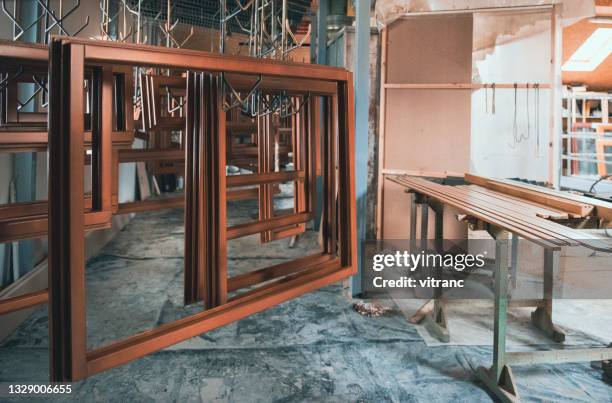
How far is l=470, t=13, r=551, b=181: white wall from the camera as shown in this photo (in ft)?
12.6

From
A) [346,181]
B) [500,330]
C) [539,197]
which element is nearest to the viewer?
[346,181]

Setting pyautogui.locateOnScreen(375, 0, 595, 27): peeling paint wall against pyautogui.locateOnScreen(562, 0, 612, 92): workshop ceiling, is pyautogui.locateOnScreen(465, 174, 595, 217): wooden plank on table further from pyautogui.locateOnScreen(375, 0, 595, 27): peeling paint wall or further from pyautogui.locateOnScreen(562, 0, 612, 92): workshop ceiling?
pyautogui.locateOnScreen(562, 0, 612, 92): workshop ceiling

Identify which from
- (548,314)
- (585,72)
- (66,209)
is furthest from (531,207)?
(585,72)

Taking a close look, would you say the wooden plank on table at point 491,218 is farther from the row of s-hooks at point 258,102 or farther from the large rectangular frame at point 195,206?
the row of s-hooks at point 258,102

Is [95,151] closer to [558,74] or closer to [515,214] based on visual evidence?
[515,214]

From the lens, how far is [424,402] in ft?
6.46

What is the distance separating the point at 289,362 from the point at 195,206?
1405mm

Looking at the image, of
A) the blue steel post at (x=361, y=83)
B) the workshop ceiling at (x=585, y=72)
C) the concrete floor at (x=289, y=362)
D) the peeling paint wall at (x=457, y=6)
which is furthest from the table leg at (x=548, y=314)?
the workshop ceiling at (x=585, y=72)

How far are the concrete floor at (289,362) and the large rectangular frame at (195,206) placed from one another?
3.20 ft

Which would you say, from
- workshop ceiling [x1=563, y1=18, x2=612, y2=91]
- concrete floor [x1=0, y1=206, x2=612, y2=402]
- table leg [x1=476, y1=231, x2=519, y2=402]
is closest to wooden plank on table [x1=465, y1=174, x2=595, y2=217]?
table leg [x1=476, y1=231, x2=519, y2=402]

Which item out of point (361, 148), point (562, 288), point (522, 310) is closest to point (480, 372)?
point (522, 310)

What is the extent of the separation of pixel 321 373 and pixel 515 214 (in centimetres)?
114

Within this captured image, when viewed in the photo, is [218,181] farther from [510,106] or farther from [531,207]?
[510,106]

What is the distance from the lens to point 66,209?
80 centimetres
